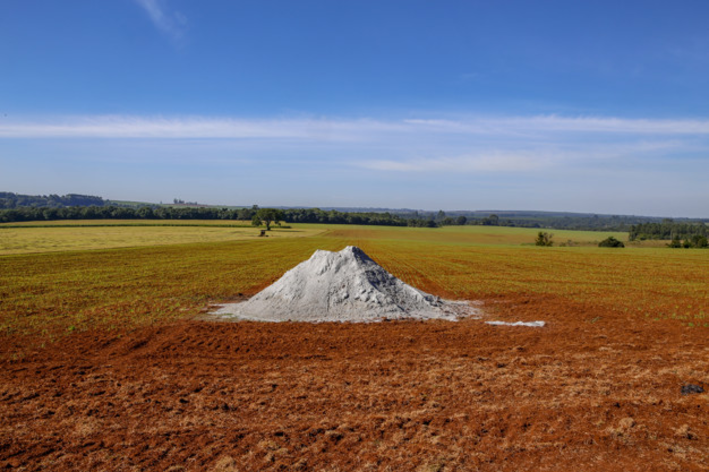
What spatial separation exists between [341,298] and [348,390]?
9468 millimetres

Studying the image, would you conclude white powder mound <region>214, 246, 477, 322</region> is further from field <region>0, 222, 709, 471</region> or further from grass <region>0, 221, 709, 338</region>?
grass <region>0, 221, 709, 338</region>

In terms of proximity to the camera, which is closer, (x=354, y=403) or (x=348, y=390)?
(x=354, y=403)

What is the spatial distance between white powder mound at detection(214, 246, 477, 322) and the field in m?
1.41

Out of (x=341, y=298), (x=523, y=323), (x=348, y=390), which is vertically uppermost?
(x=341, y=298)

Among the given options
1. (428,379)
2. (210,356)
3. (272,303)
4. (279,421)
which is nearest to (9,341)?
(210,356)

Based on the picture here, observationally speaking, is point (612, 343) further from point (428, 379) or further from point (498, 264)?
point (498, 264)

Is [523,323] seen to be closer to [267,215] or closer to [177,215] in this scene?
[267,215]

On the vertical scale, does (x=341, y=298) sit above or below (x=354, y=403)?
above

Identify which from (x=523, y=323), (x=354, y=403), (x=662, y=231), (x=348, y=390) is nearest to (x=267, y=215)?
(x=523, y=323)

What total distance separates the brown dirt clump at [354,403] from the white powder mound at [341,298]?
3037 mm

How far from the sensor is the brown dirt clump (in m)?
7.19

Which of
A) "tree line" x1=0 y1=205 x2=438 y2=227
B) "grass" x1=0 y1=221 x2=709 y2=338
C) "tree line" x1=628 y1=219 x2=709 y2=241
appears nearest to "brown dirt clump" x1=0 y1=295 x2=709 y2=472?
"grass" x1=0 y1=221 x2=709 y2=338

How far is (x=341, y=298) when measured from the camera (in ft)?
64.2

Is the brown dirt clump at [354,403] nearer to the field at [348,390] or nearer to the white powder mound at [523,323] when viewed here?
the field at [348,390]
